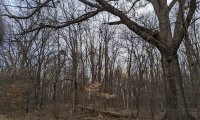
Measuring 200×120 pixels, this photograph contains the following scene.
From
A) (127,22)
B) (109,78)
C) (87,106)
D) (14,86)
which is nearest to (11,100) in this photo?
(14,86)

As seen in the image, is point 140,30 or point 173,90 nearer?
point 173,90

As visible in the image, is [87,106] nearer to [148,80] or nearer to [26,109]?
[26,109]

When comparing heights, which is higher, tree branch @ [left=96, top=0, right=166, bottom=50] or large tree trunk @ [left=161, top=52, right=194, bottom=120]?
tree branch @ [left=96, top=0, right=166, bottom=50]

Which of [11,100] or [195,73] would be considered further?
[11,100]

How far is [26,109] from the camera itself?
34.1 meters

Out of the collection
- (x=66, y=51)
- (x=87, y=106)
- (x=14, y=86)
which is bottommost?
(x=87, y=106)

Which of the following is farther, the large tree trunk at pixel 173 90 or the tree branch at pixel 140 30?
the large tree trunk at pixel 173 90

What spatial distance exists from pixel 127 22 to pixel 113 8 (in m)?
0.98

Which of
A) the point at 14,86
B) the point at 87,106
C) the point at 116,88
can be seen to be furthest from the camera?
the point at 116,88

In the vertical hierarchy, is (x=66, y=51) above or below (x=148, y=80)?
above

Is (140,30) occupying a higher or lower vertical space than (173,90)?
higher

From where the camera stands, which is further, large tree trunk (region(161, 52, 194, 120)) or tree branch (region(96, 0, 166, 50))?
large tree trunk (region(161, 52, 194, 120))

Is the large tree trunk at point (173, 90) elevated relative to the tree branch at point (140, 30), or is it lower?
lower

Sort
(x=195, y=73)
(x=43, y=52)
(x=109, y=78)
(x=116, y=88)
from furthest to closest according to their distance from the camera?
(x=116, y=88)
(x=109, y=78)
(x=43, y=52)
(x=195, y=73)
